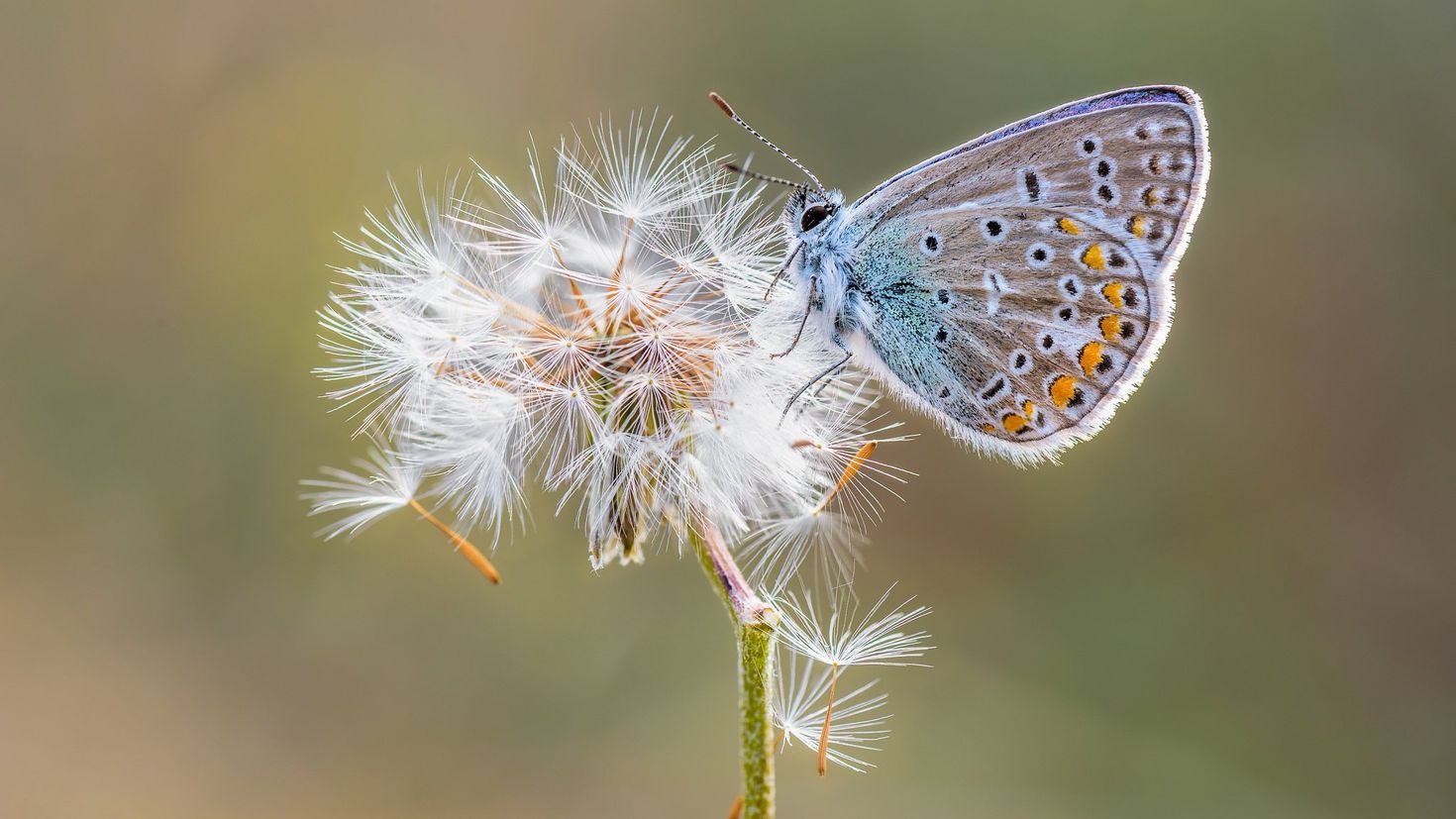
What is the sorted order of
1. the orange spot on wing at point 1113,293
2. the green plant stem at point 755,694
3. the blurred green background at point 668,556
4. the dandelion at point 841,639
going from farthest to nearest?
the blurred green background at point 668,556 → the orange spot on wing at point 1113,293 → the dandelion at point 841,639 → the green plant stem at point 755,694

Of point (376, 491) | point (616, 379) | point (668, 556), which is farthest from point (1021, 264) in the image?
point (668, 556)

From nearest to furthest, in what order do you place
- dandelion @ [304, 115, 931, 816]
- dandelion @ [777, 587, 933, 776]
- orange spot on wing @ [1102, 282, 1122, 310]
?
dandelion @ [777, 587, 933, 776] < dandelion @ [304, 115, 931, 816] < orange spot on wing @ [1102, 282, 1122, 310]

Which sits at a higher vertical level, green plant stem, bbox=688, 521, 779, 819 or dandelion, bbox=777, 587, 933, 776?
dandelion, bbox=777, 587, 933, 776

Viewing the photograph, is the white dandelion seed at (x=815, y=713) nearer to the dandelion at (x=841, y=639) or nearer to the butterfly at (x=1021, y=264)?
the dandelion at (x=841, y=639)

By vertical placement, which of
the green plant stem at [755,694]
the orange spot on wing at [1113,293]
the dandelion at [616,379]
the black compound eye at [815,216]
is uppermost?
the black compound eye at [815,216]

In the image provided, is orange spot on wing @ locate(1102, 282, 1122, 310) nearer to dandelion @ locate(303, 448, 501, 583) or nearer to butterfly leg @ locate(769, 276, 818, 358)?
butterfly leg @ locate(769, 276, 818, 358)

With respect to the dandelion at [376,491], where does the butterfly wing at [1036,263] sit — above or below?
above

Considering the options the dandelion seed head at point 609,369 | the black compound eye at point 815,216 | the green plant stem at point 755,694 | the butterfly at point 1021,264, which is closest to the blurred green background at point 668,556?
the dandelion seed head at point 609,369

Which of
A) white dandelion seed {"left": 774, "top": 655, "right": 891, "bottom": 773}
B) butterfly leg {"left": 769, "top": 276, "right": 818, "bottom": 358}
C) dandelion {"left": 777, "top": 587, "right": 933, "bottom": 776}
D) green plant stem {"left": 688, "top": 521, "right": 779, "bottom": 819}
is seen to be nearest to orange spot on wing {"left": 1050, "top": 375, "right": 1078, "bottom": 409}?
butterfly leg {"left": 769, "top": 276, "right": 818, "bottom": 358}
